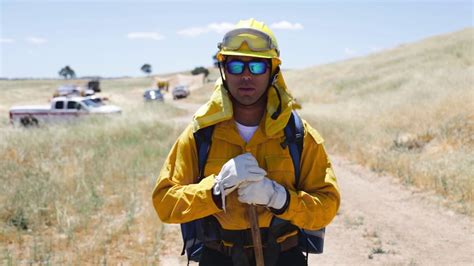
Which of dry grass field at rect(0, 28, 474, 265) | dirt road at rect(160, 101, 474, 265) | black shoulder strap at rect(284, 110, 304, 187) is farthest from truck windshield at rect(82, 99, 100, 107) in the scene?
black shoulder strap at rect(284, 110, 304, 187)

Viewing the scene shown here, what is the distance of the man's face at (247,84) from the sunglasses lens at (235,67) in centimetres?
1

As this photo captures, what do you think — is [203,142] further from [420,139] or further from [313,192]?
[420,139]

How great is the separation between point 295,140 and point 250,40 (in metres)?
0.52

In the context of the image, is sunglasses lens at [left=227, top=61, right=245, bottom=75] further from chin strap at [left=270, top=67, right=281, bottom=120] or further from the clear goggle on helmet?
chin strap at [left=270, top=67, right=281, bottom=120]

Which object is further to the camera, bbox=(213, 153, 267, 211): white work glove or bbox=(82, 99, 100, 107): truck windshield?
bbox=(82, 99, 100, 107): truck windshield

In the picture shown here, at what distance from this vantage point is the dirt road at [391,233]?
5389 millimetres

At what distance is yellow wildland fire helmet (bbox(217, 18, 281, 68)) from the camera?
7.91 ft

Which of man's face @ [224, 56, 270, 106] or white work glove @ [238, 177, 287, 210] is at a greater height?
man's face @ [224, 56, 270, 106]

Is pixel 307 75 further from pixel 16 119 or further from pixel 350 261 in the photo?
pixel 350 261

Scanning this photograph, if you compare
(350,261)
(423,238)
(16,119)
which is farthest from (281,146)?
(16,119)

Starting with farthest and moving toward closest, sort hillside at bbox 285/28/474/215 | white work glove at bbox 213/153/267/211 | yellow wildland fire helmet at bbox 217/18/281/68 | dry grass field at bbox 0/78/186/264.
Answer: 1. hillside at bbox 285/28/474/215
2. dry grass field at bbox 0/78/186/264
3. yellow wildland fire helmet at bbox 217/18/281/68
4. white work glove at bbox 213/153/267/211

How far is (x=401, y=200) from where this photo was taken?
25.4 feet

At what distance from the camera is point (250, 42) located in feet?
7.93

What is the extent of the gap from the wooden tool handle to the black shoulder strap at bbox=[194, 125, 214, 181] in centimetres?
32
